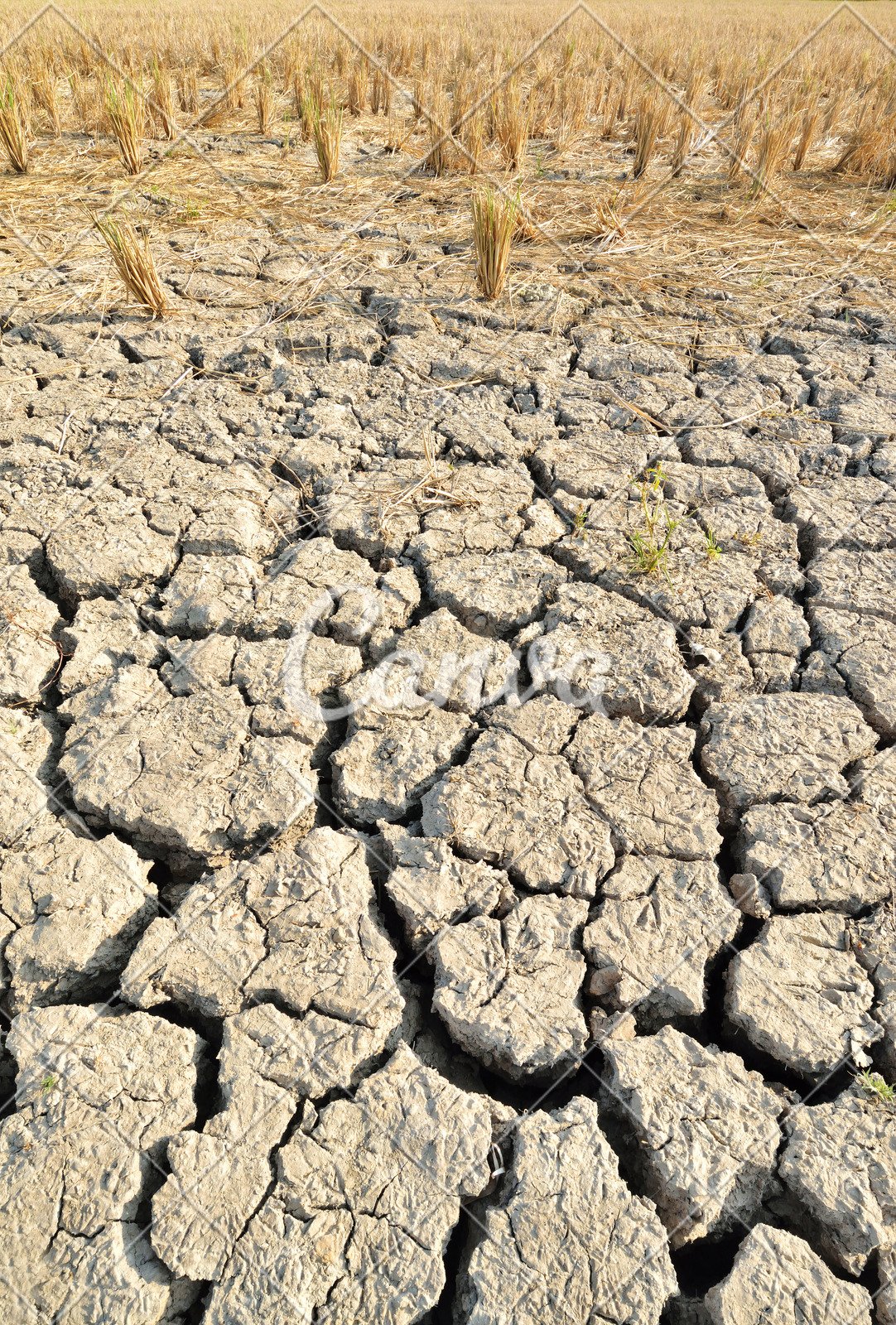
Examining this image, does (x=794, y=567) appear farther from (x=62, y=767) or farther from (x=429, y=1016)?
(x=62, y=767)

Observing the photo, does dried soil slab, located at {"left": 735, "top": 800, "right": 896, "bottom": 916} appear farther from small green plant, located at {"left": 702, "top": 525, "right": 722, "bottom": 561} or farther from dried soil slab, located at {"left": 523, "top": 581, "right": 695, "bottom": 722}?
small green plant, located at {"left": 702, "top": 525, "right": 722, "bottom": 561}

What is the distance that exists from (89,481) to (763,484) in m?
2.33

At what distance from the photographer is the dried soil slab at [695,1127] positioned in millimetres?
1393

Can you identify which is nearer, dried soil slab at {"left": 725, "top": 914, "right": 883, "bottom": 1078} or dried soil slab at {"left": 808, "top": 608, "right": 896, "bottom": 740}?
dried soil slab at {"left": 725, "top": 914, "right": 883, "bottom": 1078}

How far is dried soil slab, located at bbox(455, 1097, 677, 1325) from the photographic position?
128 centimetres

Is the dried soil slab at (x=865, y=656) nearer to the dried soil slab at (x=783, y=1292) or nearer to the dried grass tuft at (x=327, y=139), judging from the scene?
the dried soil slab at (x=783, y=1292)

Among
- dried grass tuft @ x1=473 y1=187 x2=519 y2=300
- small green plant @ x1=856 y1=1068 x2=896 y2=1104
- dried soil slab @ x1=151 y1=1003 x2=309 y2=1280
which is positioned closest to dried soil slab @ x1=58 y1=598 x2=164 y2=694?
dried soil slab @ x1=151 y1=1003 x2=309 y2=1280

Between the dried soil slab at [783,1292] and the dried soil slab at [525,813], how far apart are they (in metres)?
0.69

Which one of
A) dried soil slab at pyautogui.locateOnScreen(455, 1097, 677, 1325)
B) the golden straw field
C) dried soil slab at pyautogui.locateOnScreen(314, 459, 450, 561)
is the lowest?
dried soil slab at pyautogui.locateOnScreen(455, 1097, 677, 1325)

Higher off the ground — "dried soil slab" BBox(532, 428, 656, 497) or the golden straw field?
the golden straw field

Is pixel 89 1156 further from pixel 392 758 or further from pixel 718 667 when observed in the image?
pixel 718 667

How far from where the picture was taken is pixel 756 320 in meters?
3.70

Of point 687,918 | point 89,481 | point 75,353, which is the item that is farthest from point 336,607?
point 75,353

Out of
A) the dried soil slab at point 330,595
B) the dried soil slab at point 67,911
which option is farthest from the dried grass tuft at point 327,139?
the dried soil slab at point 67,911
